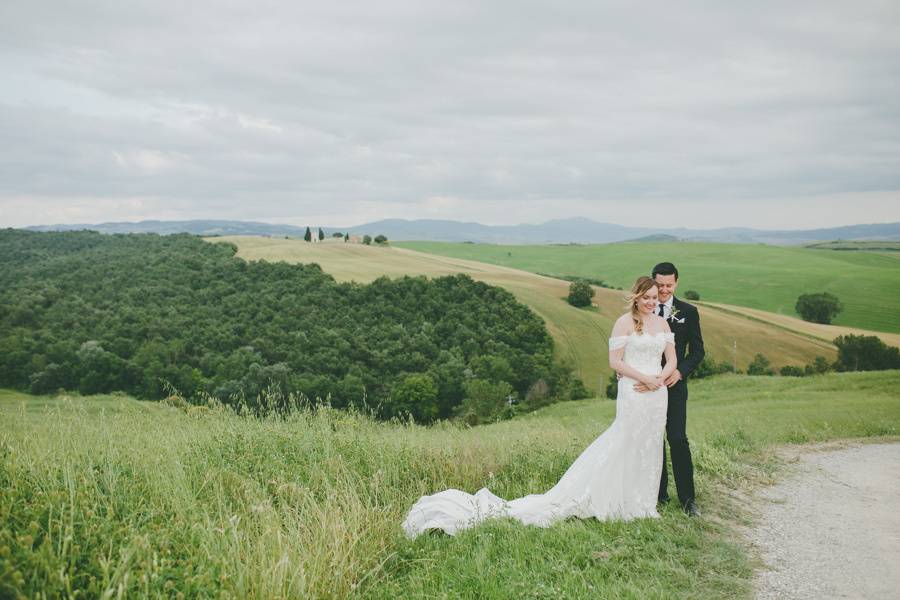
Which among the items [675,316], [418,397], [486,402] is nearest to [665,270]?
[675,316]

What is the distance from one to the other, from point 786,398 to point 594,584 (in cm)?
1946

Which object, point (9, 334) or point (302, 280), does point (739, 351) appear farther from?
point (9, 334)

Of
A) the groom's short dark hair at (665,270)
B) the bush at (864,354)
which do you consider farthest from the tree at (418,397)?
the groom's short dark hair at (665,270)

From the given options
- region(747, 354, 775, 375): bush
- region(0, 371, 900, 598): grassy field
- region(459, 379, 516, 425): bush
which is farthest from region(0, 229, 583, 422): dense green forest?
region(0, 371, 900, 598): grassy field

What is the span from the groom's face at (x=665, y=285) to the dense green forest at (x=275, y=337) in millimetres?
28866

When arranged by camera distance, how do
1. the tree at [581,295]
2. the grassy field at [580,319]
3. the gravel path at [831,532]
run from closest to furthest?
the gravel path at [831,532] → the grassy field at [580,319] → the tree at [581,295]

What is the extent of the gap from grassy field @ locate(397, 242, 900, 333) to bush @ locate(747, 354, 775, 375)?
25.1 metres

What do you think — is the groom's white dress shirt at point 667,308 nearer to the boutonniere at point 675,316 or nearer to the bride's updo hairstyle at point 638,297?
the boutonniere at point 675,316

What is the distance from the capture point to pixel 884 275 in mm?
83375

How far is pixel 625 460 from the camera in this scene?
6570mm

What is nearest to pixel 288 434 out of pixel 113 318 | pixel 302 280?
pixel 113 318

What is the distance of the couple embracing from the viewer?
645cm

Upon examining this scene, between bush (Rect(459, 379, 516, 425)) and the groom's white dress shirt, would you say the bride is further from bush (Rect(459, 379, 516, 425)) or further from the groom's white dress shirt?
bush (Rect(459, 379, 516, 425))

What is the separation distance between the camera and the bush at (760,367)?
47056 millimetres
